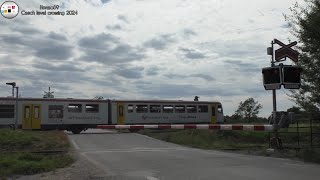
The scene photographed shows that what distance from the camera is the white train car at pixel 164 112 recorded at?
46.1 metres

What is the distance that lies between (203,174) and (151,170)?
1.84 meters

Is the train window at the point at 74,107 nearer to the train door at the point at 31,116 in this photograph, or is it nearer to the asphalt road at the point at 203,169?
the train door at the point at 31,116

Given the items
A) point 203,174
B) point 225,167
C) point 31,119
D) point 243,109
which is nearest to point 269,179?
point 203,174

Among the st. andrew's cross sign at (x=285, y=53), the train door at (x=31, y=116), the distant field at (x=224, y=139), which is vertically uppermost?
the st. andrew's cross sign at (x=285, y=53)

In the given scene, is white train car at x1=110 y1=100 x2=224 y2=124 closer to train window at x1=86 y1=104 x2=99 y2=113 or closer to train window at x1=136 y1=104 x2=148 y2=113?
train window at x1=136 y1=104 x2=148 y2=113

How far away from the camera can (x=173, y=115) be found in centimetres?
4888

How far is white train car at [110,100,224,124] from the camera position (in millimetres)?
46062

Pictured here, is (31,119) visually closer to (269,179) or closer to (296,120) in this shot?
(296,120)

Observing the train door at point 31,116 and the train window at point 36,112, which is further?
the train window at point 36,112

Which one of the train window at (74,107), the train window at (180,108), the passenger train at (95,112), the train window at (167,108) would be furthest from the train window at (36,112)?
the train window at (180,108)

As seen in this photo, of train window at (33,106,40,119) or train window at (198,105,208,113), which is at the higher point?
train window at (198,105,208,113)

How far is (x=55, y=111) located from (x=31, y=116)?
221cm

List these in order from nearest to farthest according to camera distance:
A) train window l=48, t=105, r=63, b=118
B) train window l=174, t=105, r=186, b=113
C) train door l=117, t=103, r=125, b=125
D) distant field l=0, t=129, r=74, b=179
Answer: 1. distant field l=0, t=129, r=74, b=179
2. train window l=48, t=105, r=63, b=118
3. train door l=117, t=103, r=125, b=125
4. train window l=174, t=105, r=186, b=113

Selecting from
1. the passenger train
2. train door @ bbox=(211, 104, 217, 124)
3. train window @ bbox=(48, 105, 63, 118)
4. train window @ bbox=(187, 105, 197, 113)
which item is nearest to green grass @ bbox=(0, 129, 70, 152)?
the passenger train
